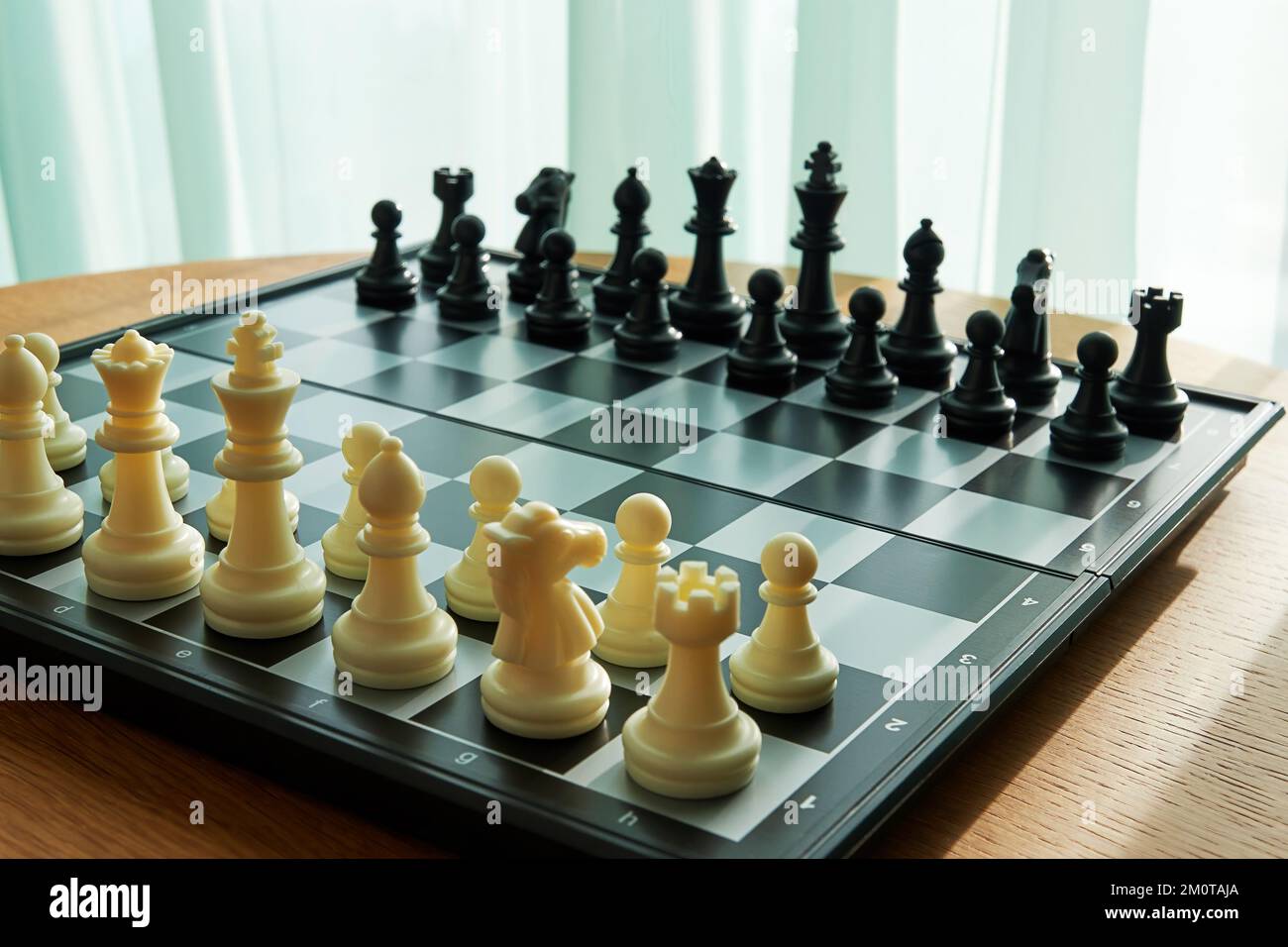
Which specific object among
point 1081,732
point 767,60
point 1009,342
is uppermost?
point 767,60

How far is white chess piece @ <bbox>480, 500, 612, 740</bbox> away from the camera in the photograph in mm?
1196

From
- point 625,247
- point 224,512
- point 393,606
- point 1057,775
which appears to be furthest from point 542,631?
point 625,247

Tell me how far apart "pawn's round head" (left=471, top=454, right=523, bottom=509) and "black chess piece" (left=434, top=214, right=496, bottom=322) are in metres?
1.04

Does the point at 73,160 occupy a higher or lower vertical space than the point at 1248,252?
higher

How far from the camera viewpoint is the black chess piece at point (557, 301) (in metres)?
2.35

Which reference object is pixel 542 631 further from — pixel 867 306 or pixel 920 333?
A: pixel 920 333

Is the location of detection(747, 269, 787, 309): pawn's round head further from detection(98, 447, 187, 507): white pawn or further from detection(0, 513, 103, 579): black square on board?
detection(0, 513, 103, 579): black square on board

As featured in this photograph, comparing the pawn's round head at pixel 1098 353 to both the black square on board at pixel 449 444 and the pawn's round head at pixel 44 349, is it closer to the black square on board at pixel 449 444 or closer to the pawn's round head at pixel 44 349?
the black square on board at pixel 449 444

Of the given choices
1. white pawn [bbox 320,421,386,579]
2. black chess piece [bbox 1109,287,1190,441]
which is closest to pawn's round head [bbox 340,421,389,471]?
white pawn [bbox 320,421,386,579]

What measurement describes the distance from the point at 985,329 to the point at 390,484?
1.01 metres
